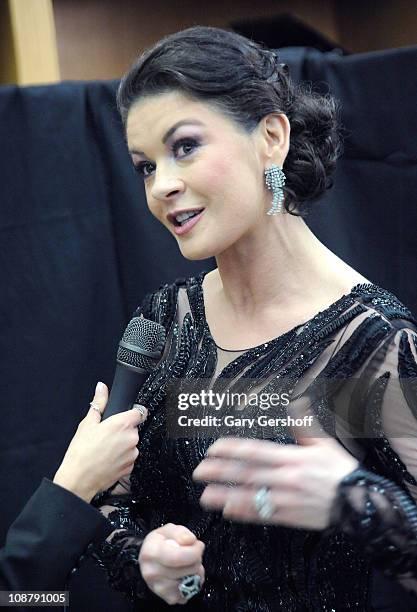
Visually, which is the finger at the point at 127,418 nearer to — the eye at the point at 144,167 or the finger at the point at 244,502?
the finger at the point at 244,502

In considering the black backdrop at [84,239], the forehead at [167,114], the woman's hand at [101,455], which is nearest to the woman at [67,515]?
the woman's hand at [101,455]

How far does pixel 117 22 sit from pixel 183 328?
834mm

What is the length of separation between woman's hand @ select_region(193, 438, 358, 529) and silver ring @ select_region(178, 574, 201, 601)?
0.70ft

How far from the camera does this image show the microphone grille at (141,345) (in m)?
1.30

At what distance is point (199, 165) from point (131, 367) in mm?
318

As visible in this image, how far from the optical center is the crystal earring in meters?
1.41

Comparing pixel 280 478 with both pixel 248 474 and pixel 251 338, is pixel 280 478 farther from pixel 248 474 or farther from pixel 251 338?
pixel 251 338

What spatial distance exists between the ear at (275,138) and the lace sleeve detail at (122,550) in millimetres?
596

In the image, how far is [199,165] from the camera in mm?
A: 1349

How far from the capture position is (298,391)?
1336 millimetres

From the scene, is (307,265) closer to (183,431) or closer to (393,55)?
(183,431)

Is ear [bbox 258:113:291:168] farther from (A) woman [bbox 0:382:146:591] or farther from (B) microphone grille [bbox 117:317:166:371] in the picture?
(A) woman [bbox 0:382:146:591]

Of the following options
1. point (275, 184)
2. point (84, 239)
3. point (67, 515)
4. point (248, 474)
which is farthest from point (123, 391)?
point (84, 239)

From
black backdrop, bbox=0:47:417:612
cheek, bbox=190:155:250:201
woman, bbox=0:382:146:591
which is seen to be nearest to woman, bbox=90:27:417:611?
cheek, bbox=190:155:250:201
